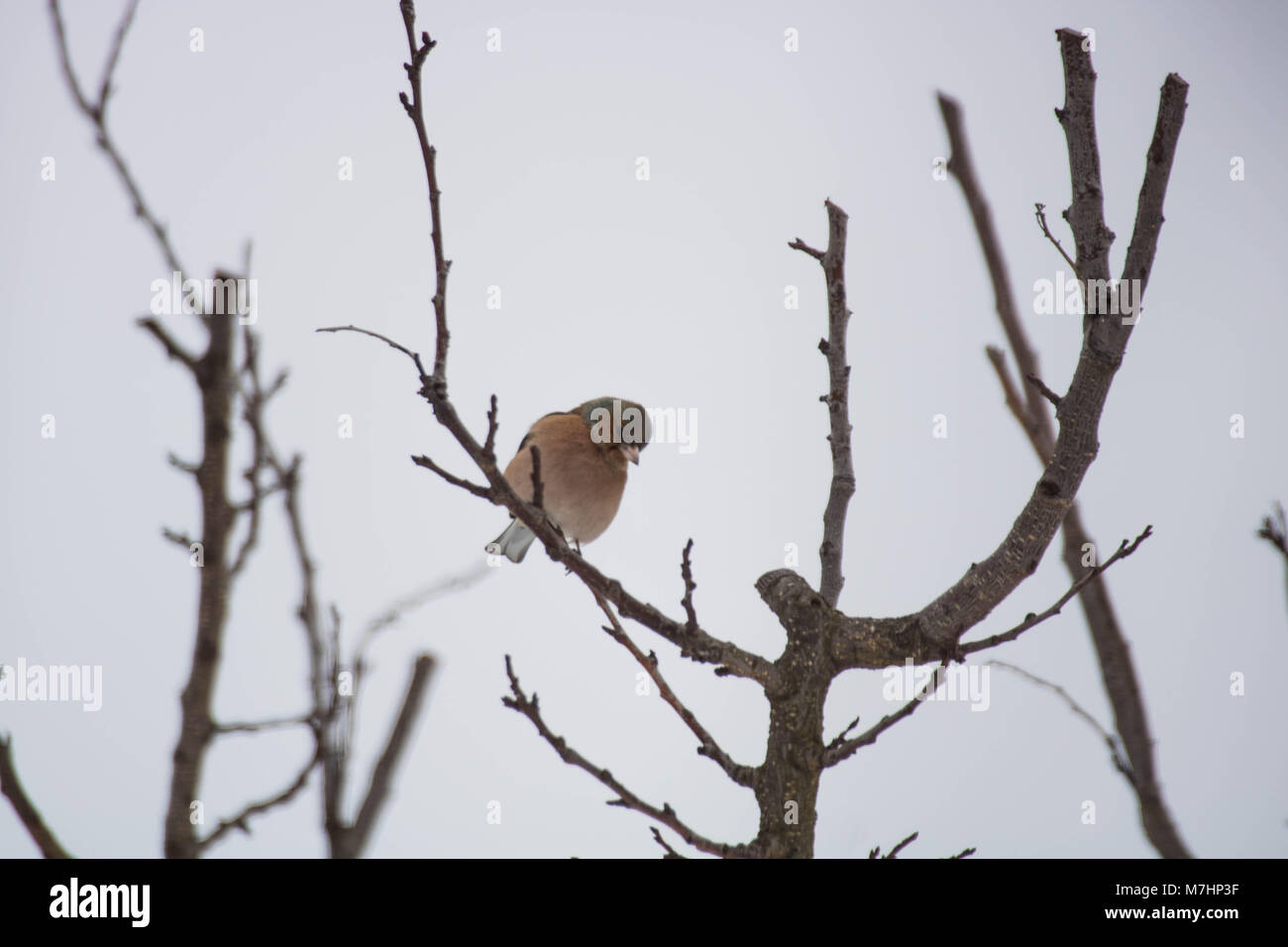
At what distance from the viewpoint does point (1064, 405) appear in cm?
265

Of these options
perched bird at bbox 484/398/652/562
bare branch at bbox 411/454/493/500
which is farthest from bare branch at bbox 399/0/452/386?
perched bird at bbox 484/398/652/562

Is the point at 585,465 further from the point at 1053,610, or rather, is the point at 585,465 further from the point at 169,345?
the point at 169,345

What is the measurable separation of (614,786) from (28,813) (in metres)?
1.25

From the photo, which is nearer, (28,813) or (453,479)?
(28,813)

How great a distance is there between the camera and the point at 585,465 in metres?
6.15

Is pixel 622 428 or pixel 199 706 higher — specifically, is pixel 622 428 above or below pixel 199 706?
above

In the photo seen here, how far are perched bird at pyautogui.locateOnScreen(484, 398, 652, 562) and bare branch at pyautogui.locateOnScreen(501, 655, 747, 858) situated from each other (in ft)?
10.9

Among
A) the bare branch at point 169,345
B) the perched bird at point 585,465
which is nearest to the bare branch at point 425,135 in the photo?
the bare branch at point 169,345

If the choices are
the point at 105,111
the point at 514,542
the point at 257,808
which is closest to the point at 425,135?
the point at 105,111
